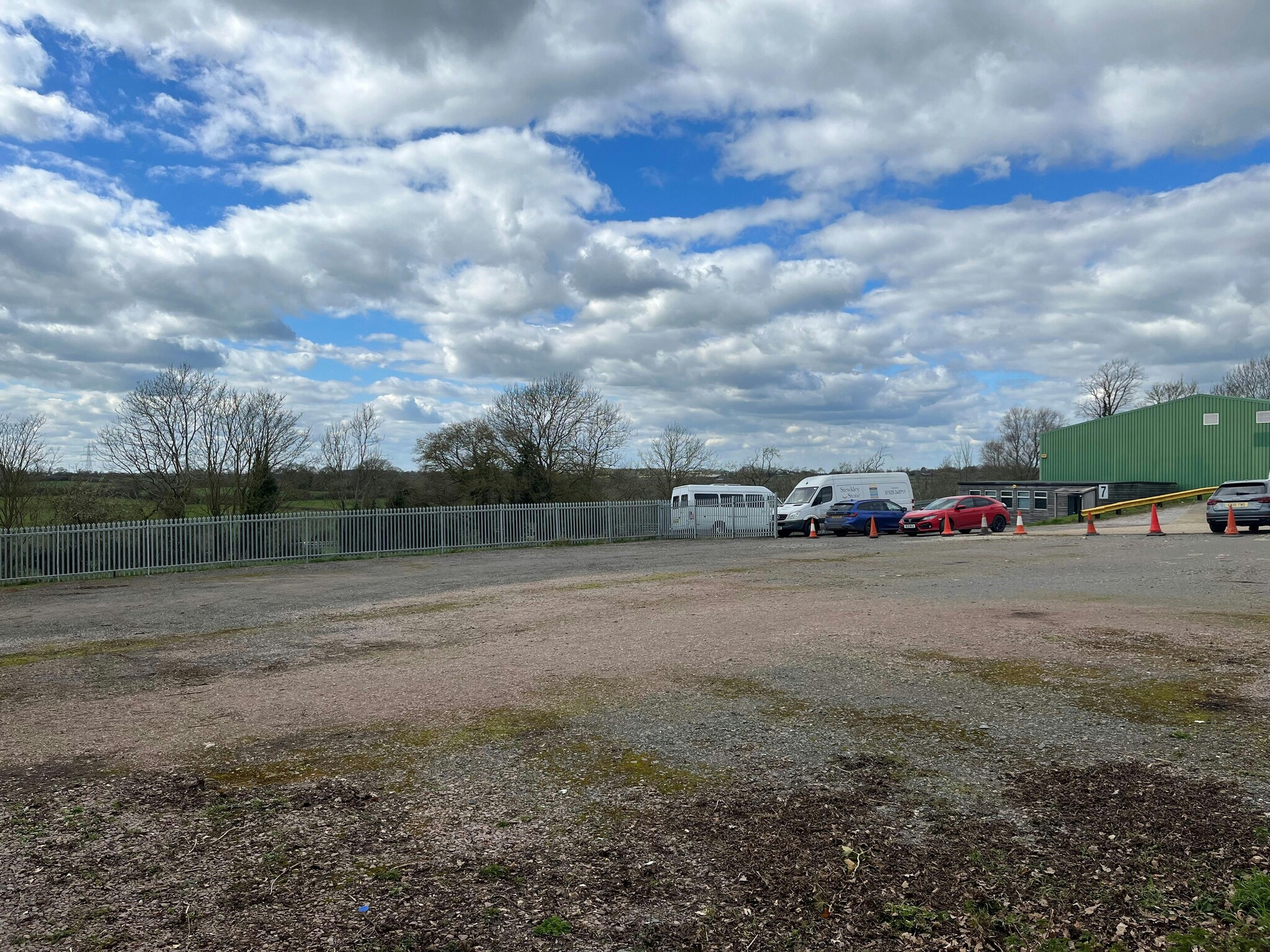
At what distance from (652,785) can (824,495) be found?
28.7 metres

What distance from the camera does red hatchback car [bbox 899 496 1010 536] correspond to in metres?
30.2

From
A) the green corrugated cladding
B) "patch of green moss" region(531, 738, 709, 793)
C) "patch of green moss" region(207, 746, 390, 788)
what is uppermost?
the green corrugated cladding

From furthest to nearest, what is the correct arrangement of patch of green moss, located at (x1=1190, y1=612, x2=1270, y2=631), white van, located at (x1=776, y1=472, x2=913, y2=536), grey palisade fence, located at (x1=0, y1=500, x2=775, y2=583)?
white van, located at (x1=776, y1=472, x2=913, y2=536) < grey palisade fence, located at (x1=0, y1=500, x2=775, y2=583) < patch of green moss, located at (x1=1190, y1=612, x2=1270, y2=631)

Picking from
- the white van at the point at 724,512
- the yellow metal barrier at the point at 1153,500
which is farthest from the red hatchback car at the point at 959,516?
the yellow metal barrier at the point at 1153,500

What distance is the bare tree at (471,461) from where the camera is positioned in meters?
41.8

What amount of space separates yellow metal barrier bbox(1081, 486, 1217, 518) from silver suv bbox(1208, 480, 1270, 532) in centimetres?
1390

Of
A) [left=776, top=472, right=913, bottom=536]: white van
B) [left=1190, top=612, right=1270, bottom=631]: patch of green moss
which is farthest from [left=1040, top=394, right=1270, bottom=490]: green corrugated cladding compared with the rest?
[left=1190, top=612, right=1270, bottom=631]: patch of green moss

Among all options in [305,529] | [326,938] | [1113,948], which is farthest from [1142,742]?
[305,529]

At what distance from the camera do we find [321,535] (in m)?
24.0

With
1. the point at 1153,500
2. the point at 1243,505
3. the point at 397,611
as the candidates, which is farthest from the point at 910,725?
the point at 1153,500

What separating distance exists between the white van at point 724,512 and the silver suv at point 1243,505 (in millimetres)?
13587

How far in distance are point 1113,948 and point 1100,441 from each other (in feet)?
175

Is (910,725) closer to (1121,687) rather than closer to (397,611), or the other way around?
(1121,687)

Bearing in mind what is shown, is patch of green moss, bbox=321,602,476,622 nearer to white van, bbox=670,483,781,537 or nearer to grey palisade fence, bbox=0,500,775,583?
grey palisade fence, bbox=0,500,775,583
